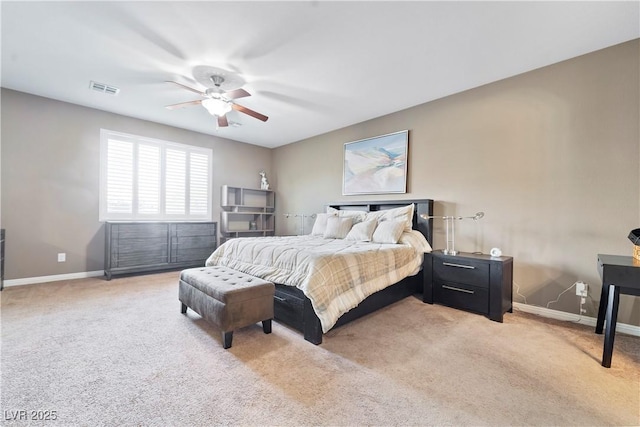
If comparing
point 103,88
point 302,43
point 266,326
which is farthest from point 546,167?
point 103,88

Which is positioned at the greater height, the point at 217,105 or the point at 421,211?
the point at 217,105

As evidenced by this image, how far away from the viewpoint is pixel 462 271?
119 inches

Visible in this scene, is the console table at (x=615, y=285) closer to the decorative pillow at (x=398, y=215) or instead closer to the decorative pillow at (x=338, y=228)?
the decorative pillow at (x=398, y=215)

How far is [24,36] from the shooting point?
256cm

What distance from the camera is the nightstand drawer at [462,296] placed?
2854 millimetres

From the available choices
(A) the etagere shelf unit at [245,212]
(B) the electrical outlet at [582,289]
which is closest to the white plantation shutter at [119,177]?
(A) the etagere shelf unit at [245,212]

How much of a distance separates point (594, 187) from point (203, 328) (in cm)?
407

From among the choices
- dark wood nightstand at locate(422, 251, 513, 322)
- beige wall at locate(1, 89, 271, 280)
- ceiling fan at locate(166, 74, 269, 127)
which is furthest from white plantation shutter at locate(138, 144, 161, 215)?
dark wood nightstand at locate(422, 251, 513, 322)

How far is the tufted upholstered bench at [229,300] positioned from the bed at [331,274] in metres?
0.24

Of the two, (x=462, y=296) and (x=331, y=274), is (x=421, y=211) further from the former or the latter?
(x=331, y=274)

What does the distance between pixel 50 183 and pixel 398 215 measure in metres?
5.21

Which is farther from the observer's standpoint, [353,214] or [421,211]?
[353,214]

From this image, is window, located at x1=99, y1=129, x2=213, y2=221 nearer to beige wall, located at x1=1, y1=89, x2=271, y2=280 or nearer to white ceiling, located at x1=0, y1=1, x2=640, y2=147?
beige wall, located at x1=1, y1=89, x2=271, y2=280

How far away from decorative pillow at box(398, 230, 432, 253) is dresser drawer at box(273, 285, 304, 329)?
170 centimetres
